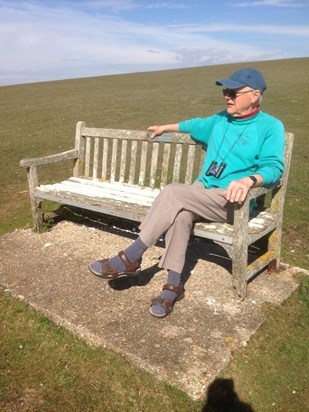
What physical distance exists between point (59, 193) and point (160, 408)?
120 inches

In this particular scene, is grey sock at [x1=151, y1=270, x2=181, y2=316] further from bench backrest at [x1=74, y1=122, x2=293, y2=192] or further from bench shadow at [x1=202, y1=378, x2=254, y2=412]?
bench backrest at [x1=74, y1=122, x2=293, y2=192]

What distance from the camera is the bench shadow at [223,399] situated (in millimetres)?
3031

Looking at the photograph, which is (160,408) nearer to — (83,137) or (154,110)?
(83,137)

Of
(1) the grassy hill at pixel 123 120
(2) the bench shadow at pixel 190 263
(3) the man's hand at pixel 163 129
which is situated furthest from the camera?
(1) the grassy hill at pixel 123 120

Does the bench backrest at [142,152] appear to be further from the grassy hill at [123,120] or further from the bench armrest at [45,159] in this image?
the grassy hill at [123,120]

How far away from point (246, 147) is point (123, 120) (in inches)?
495

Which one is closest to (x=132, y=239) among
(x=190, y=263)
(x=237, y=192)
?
(x=190, y=263)

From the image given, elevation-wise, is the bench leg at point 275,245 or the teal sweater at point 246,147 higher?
the teal sweater at point 246,147

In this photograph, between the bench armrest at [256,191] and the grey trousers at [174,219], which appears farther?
the grey trousers at [174,219]

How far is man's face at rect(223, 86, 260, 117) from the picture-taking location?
4008mm

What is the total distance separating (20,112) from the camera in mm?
20391

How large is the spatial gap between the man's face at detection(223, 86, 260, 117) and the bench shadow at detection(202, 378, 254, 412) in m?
2.45

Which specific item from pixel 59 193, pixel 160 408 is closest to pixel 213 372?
pixel 160 408

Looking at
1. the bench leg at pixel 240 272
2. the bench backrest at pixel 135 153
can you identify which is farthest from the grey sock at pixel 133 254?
the bench backrest at pixel 135 153
